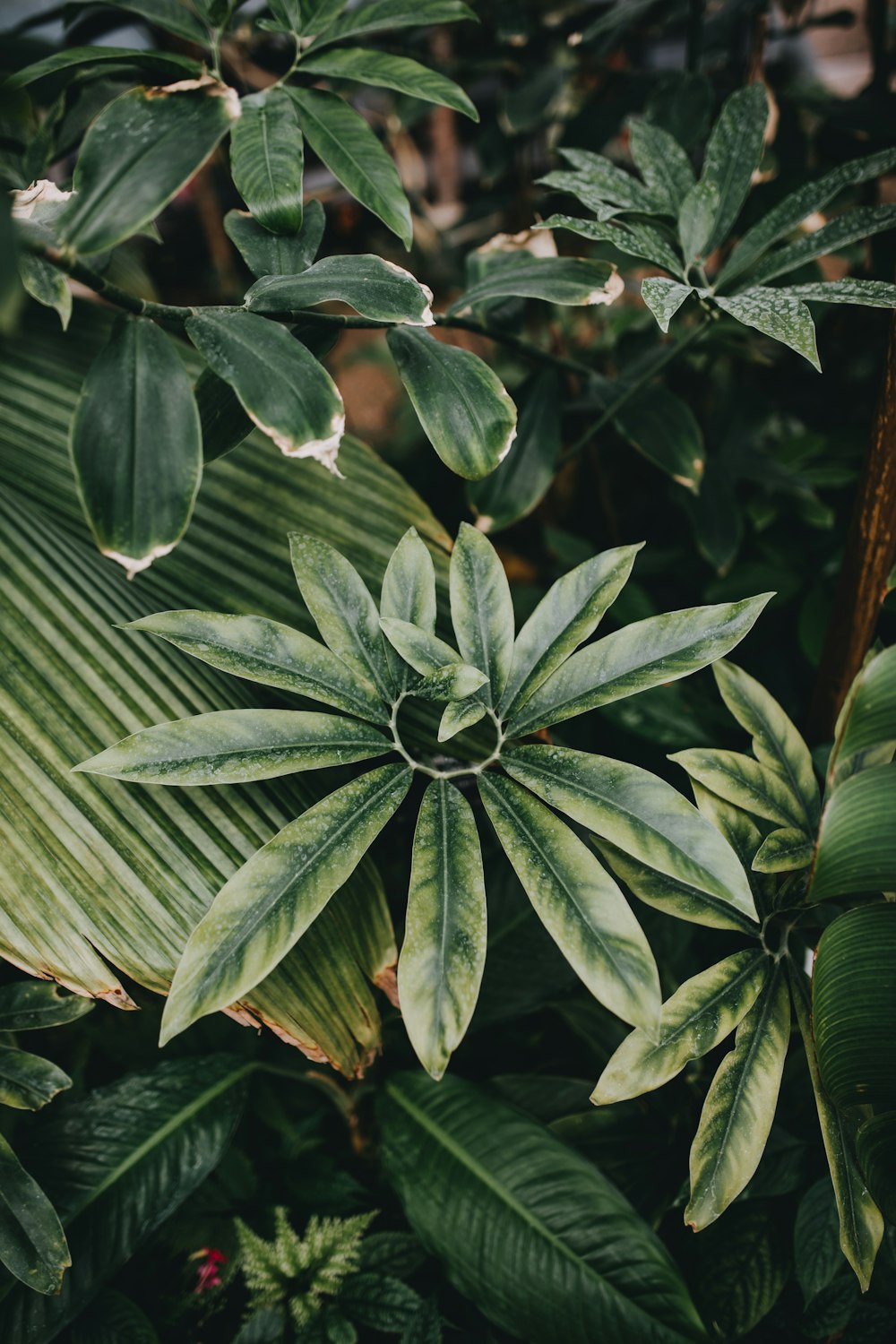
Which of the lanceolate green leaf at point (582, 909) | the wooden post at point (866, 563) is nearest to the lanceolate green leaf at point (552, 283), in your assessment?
the wooden post at point (866, 563)

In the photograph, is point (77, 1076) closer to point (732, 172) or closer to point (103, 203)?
point (103, 203)

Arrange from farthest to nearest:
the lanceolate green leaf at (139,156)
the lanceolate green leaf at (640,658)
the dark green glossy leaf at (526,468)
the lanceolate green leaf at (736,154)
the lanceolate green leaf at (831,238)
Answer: the dark green glossy leaf at (526,468)
the lanceolate green leaf at (736,154)
the lanceolate green leaf at (831,238)
the lanceolate green leaf at (640,658)
the lanceolate green leaf at (139,156)

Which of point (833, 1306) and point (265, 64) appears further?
point (265, 64)

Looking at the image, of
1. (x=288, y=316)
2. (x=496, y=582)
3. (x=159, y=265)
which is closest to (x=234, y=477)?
(x=288, y=316)

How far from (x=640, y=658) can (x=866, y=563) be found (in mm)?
303

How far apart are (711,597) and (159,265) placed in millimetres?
2726

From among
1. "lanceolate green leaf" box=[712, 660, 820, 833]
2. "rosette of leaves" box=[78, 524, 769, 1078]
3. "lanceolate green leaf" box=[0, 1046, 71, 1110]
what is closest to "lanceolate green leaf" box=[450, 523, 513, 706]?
"rosette of leaves" box=[78, 524, 769, 1078]

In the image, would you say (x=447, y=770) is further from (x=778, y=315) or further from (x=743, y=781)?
(x=778, y=315)

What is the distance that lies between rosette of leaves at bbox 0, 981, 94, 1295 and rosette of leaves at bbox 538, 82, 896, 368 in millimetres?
842

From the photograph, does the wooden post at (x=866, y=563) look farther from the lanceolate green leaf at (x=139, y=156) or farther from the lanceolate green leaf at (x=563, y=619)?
the lanceolate green leaf at (x=139, y=156)

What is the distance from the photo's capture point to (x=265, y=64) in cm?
139

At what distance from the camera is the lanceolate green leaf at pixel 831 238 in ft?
2.33

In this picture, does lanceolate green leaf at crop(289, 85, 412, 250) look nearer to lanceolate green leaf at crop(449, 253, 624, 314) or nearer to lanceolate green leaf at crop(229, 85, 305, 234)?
lanceolate green leaf at crop(229, 85, 305, 234)

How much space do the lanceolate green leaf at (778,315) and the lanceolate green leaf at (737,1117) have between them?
1.76 ft
